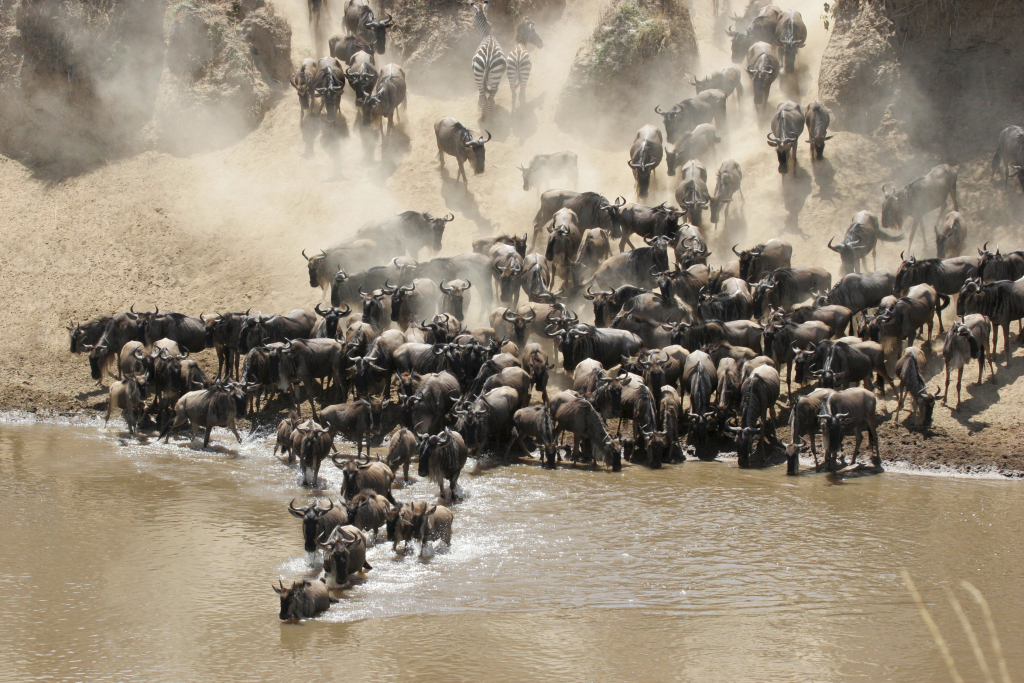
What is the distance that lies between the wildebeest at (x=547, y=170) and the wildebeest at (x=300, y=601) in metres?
16.0

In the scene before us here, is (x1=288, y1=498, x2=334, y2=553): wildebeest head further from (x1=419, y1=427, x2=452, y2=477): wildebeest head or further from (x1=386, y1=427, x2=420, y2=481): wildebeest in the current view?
(x1=386, y1=427, x2=420, y2=481): wildebeest

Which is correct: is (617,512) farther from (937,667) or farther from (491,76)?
(491,76)

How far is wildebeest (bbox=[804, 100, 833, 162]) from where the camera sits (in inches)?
871

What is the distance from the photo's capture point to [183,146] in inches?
1015

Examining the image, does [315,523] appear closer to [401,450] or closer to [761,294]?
[401,450]

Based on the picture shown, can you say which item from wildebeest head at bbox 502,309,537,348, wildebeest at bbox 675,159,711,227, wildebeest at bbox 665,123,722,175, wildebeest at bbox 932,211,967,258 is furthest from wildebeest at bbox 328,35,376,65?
wildebeest at bbox 932,211,967,258

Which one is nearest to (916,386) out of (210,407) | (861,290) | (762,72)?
(861,290)

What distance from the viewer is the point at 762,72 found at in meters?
24.8

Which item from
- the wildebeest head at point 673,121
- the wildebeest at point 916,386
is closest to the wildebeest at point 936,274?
the wildebeest at point 916,386

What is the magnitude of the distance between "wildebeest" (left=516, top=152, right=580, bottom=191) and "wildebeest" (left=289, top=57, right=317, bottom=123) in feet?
22.1

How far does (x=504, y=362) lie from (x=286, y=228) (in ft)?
30.7

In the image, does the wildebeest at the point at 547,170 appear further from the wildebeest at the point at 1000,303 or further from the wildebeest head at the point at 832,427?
the wildebeest head at the point at 832,427

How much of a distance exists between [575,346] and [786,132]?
9.61 m

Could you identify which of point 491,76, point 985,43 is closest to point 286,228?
point 491,76
